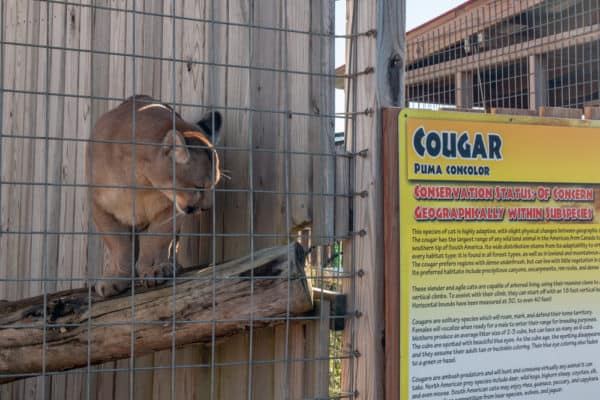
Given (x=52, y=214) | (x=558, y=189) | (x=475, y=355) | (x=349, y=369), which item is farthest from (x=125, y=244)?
(x=558, y=189)

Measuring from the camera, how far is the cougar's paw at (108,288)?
162 inches

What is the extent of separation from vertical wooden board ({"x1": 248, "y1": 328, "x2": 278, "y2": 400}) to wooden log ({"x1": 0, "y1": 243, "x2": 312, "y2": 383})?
1.12 feet

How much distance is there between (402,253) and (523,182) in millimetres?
783

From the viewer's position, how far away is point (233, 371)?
4273 mm

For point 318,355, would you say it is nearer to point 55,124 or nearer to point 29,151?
point 55,124

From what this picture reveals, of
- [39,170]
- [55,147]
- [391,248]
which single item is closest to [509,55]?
[55,147]

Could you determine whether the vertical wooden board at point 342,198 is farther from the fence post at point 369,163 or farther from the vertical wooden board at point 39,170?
the vertical wooden board at point 39,170

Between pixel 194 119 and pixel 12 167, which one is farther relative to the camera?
pixel 12 167

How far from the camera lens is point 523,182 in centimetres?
357

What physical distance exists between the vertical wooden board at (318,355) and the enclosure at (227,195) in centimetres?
1

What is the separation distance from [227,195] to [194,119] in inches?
29.3

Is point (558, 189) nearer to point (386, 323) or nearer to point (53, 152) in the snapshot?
point (386, 323)

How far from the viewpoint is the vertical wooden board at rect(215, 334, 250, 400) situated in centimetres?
419

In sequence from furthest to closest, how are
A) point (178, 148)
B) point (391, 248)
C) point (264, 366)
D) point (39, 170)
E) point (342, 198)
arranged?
point (39, 170) < point (178, 148) < point (264, 366) < point (342, 198) < point (391, 248)
